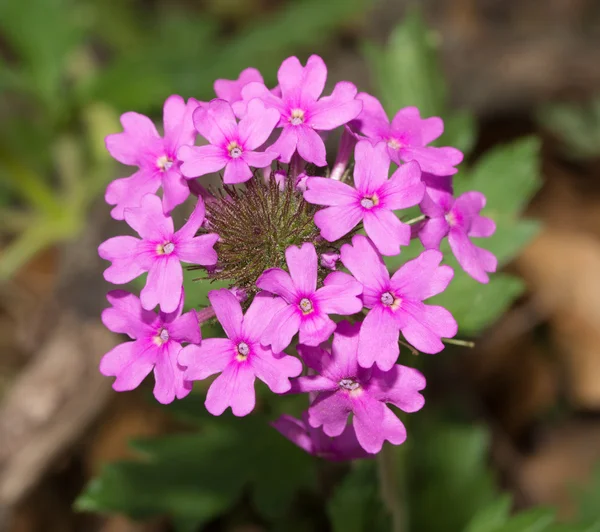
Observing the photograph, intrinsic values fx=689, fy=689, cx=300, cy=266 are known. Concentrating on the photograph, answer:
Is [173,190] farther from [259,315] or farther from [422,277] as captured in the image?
[422,277]

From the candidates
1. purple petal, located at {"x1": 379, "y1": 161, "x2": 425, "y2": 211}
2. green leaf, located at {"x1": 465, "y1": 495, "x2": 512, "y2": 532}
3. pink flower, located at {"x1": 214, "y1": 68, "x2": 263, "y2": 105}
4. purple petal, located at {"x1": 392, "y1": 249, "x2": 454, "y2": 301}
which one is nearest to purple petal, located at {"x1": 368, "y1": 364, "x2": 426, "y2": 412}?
purple petal, located at {"x1": 392, "y1": 249, "x2": 454, "y2": 301}

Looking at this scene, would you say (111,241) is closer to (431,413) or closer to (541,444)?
(431,413)

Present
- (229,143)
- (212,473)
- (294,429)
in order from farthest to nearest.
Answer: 1. (212,473)
2. (294,429)
3. (229,143)

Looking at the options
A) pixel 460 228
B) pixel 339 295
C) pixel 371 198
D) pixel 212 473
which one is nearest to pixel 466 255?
pixel 460 228

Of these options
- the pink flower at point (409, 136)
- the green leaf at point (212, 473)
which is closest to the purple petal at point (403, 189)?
the pink flower at point (409, 136)

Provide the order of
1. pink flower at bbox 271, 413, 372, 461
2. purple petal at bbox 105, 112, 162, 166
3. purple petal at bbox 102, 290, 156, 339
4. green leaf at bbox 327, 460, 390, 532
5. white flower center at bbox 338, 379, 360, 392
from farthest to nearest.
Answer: green leaf at bbox 327, 460, 390, 532 → purple petal at bbox 105, 112, 162, 166 → pink flower at bbox 271, 413, 372, 461 → purple petal at bbox 102, 290, 156, 339 → white flower center at bbox 338, 379, 360, 392

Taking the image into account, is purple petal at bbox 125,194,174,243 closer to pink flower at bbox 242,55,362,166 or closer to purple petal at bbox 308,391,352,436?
pink flower at bbox 242,55,362,166
